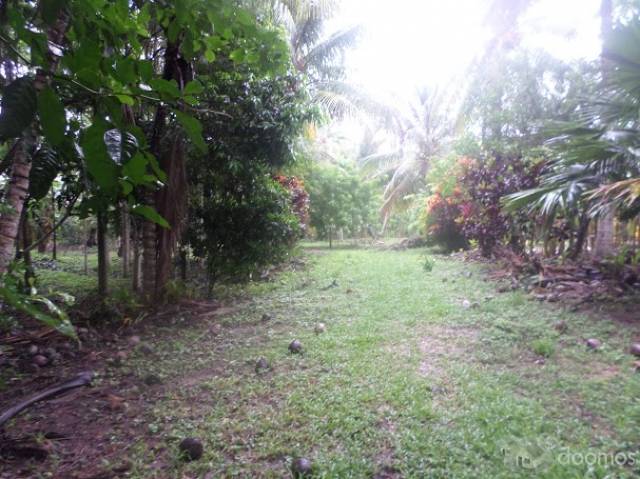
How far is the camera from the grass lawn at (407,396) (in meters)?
1.85

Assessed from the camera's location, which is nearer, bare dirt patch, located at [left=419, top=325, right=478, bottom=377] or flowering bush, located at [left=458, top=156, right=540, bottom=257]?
bare dirt patch, located at [left=419, top=325, right=478, bottom=377]

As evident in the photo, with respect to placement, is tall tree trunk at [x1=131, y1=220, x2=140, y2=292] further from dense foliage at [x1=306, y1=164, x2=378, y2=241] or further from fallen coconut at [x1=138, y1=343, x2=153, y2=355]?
dense foliage at [x1=306, y1=164, x2=378, y2=241]

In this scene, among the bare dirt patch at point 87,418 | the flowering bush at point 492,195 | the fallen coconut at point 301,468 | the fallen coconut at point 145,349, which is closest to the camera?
the fallen coconut at point 301,468

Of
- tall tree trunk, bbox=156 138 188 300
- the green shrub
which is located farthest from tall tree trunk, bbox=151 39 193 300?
the green shrub

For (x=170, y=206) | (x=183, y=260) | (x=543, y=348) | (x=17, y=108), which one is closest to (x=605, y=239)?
(x=543, y=348)

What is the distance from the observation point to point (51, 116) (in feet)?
2.52

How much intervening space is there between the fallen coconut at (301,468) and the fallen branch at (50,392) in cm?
145

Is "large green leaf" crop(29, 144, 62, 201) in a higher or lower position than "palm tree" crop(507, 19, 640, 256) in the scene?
lower

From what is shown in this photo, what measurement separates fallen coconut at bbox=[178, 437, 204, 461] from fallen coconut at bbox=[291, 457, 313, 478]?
0.46 metres

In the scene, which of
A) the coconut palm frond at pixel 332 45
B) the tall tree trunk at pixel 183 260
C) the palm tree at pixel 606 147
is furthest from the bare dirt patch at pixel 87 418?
the coconut palm frond at pixel 332 45

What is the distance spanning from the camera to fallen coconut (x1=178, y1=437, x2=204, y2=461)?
193cm

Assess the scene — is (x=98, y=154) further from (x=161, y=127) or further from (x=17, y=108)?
(x=161, y=127)

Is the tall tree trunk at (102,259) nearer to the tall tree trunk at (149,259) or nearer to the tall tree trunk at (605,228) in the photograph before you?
the tall tree trunk at (149,259)

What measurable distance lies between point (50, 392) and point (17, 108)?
89.9 inches
